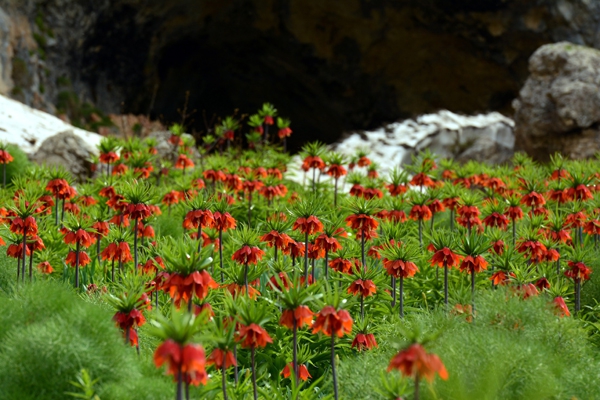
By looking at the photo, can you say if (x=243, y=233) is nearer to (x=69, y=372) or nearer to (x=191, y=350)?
(x=69, y=372)

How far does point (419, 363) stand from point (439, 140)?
1180 centimetres

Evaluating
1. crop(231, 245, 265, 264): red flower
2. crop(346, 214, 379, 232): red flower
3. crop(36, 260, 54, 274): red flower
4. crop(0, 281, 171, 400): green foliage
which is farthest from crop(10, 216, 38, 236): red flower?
crop(346, 214, 379, 232): red flower

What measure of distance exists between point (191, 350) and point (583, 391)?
2.04 meters

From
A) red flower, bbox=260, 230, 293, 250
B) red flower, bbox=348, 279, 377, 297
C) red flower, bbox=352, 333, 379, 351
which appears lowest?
red flower, bbox=352, 333, 379, 351

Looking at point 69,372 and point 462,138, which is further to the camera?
point 462,138

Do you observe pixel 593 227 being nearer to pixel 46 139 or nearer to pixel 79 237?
pixel 79 237

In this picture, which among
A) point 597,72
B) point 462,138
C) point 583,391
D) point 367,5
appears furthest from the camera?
point 367,5

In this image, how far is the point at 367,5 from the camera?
17.8 m

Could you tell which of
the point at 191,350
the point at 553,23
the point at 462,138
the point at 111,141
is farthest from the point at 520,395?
the point at 553,23

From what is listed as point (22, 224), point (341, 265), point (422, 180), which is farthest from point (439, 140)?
point (22, 224)

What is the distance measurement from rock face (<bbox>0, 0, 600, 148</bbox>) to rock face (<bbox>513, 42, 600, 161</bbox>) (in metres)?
4.93

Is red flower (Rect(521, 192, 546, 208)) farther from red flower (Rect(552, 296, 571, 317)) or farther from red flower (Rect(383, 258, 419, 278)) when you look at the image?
red flower (Rect(383, 258, 419, 278))

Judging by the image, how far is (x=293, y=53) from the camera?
19.4m

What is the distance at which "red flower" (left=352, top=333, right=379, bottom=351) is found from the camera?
3.72m
